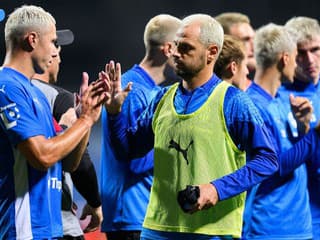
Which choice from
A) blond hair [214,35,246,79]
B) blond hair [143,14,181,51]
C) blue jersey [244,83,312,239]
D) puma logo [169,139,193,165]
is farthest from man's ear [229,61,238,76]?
puma logo [169,139,193,165]

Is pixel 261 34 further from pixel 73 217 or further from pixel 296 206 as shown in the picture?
pixel 73 217

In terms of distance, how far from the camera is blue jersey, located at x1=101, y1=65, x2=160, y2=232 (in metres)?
6.55

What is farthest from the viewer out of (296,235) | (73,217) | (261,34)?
(261,34)

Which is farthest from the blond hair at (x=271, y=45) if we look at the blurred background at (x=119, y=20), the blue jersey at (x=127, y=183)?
the blurred background at (x=119, y=20)

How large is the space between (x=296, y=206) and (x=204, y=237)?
1.43m

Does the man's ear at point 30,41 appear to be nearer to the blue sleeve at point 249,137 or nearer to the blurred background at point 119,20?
the blue sleeve at point 249,137

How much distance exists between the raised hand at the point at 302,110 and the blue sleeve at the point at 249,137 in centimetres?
97

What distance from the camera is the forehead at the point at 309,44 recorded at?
24.2 feet

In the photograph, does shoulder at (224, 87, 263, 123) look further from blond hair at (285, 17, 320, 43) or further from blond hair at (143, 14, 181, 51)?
blond hair at (285, 17, 320, 43)

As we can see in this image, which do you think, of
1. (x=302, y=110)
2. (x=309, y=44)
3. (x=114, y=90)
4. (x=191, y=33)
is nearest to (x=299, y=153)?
(x=302, y=110)

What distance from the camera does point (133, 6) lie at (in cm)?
1442

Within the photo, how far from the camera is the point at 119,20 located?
14.5m

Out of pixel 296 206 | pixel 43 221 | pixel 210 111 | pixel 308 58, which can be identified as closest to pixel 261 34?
pixel 308 58

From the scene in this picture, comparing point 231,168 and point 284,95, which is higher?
point 284,95
